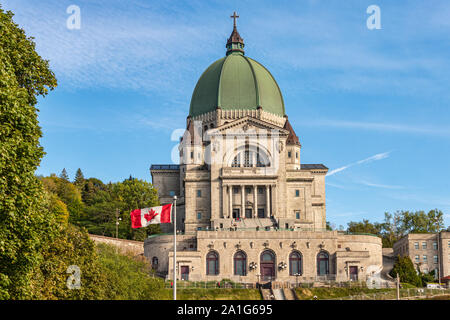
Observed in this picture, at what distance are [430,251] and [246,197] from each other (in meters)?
29.2

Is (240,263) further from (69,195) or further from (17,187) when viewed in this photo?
(69,195)

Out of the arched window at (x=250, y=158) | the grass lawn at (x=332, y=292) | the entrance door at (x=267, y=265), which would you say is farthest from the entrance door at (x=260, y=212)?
the grass lawn at (x=332, y=292)

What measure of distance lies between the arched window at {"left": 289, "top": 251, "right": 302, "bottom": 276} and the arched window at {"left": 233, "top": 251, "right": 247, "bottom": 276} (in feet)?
19.2

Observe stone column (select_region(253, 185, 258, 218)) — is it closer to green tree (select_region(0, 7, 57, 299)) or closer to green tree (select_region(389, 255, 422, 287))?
green tree (select_region(389, 255, 422, 287))

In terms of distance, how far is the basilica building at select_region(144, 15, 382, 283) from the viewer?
252 ft

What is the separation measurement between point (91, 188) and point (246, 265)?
6685cm

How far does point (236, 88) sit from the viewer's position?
105m

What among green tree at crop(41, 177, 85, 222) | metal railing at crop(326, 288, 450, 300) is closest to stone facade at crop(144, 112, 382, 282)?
metal railing at crop(326, 288, 450, 300)

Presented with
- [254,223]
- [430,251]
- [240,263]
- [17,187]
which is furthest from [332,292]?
[17,187]

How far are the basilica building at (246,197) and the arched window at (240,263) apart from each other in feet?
0.41
